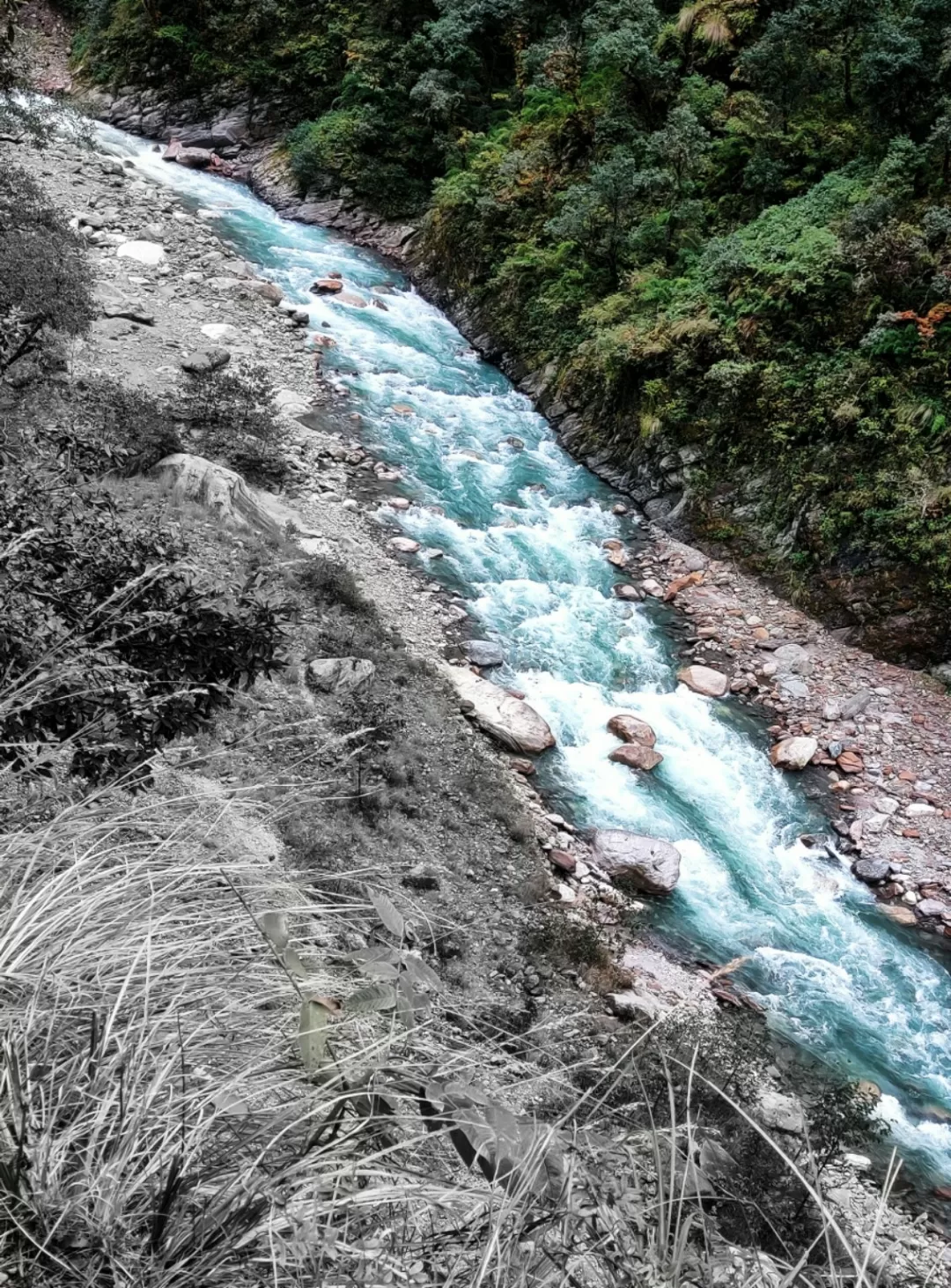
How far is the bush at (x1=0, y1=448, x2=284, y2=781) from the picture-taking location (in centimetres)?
273

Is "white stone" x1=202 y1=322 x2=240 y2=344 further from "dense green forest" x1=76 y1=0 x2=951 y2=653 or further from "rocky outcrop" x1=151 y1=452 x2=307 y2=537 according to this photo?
"rocky outcrop" x1=151 y1=452 x2=307 y2=537

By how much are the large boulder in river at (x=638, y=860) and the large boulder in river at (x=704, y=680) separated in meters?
2.45

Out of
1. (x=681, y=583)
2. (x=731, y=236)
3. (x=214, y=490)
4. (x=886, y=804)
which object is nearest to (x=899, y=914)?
(x=886, y=804)

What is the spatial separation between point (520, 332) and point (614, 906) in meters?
10.9

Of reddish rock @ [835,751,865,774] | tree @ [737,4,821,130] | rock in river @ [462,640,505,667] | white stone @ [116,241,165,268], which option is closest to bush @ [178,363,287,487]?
rock in river @ [462,640,505,667]

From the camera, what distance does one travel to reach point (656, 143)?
44.8 feet

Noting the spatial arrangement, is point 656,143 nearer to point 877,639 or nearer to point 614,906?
point 877,639

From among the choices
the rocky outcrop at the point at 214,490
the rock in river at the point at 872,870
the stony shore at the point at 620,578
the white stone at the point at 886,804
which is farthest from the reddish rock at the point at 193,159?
the rock in river at the point at 872,870

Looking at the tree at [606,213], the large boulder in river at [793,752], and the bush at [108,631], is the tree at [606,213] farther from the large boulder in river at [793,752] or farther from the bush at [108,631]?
the bush at [108,631]

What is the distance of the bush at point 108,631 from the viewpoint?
273 cm

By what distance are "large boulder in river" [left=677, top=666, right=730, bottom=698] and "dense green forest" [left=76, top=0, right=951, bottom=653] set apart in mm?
2097

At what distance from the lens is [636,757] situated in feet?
28.8

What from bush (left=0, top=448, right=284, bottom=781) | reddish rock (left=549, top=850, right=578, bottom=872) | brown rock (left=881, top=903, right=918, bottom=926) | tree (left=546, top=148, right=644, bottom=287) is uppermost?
tree (left=546, top=148, right=644, bottom=287)

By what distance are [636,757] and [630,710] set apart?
820mm
